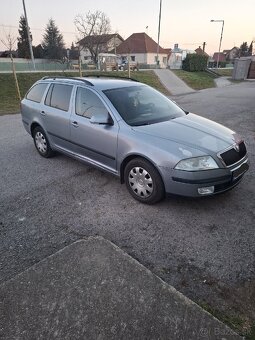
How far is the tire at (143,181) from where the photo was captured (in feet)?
12.6

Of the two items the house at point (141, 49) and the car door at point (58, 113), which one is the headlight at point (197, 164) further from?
the house at point (141, 49)

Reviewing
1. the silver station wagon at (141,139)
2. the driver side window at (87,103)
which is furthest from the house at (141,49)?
the driver side window at (87,103)

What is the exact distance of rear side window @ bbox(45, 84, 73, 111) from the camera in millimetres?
5121

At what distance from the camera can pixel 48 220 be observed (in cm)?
380

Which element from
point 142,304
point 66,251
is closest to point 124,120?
point 66,251

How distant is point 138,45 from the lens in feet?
210

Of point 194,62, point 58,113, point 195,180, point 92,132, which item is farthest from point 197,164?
point 194,62

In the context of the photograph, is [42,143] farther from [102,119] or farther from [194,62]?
[194,62]

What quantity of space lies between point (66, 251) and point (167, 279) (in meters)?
1.15

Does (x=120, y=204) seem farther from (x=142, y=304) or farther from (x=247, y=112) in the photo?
(x=247, y=112)

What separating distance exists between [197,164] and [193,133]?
2.08ft

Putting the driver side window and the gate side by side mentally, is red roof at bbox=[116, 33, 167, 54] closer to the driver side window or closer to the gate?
the gate

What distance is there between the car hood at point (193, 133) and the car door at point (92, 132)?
1.62 ft

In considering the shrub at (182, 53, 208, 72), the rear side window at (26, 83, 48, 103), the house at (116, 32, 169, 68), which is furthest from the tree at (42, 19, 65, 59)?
the rear side window at (26, 83, 48, 103)
